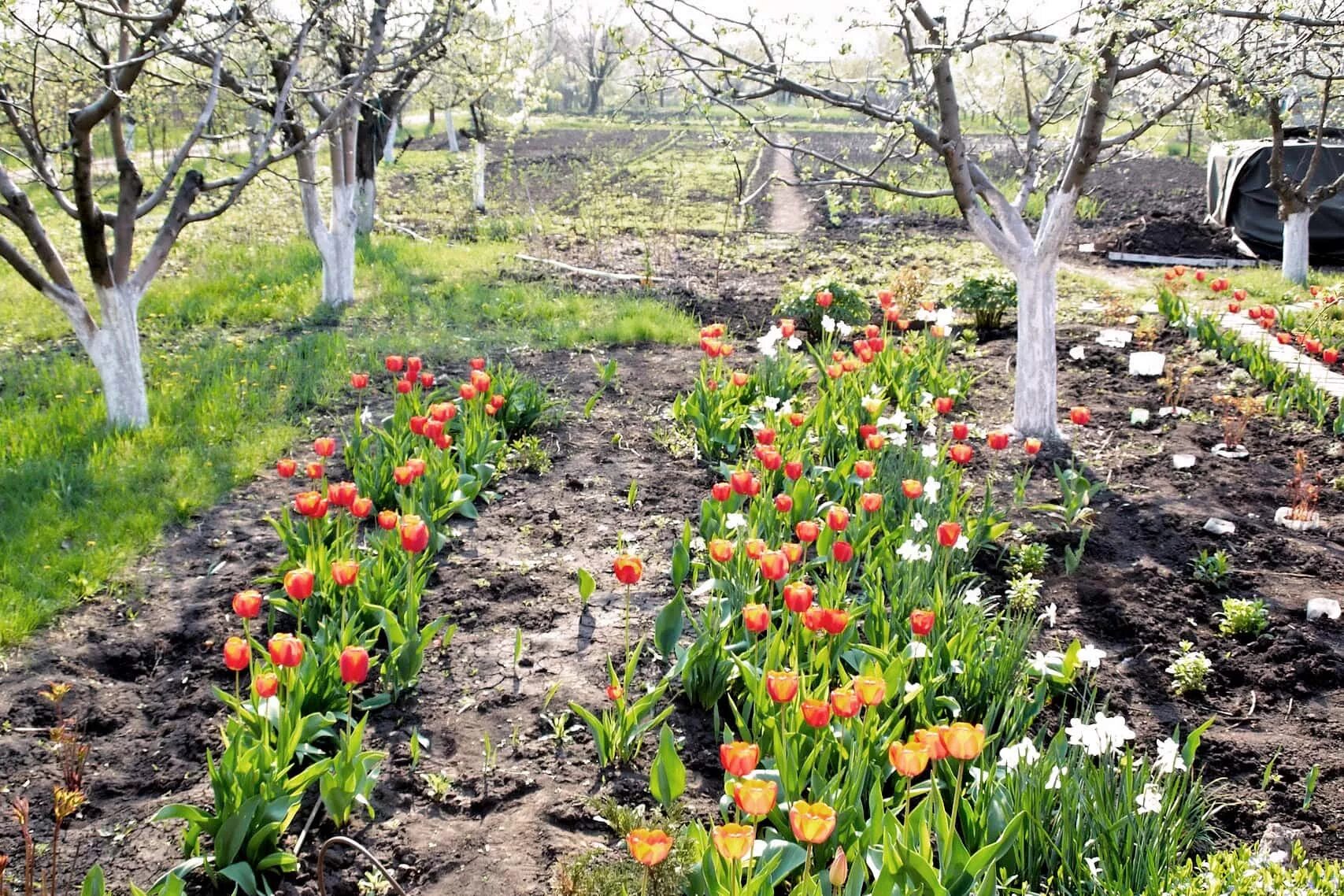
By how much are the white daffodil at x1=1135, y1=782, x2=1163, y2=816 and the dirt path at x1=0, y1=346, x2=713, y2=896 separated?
1200mm

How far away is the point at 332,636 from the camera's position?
336 centimetres

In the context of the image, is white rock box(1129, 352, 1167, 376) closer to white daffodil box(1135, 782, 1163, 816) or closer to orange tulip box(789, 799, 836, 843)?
white daffodil box(1135, 782, 1163, 816)

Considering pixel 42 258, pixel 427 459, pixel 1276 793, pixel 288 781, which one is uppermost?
pixel 42 258

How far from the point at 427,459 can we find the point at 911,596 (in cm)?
221

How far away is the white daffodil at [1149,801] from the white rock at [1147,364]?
5282mm

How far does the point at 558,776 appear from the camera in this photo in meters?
3.09

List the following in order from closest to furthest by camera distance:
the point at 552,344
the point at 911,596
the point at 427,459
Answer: the point at 911,596
the point at 427,459
the point at 552,344

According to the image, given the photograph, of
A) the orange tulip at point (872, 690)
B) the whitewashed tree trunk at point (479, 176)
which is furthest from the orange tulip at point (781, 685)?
the whitewashed tree trunk at point (479, 176)

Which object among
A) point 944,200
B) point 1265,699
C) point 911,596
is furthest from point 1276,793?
Result: point 944,200

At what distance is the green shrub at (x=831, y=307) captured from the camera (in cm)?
804

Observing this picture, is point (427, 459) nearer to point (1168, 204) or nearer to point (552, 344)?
point (552, 344)

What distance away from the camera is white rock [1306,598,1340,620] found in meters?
3.96

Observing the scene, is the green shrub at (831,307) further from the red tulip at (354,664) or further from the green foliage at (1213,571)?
the red tulip at (354,664)

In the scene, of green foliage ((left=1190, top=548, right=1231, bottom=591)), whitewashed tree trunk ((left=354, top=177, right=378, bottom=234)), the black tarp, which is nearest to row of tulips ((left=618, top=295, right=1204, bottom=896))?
green foliage ((left=1190, top=548, right=1231, bottom=591))
